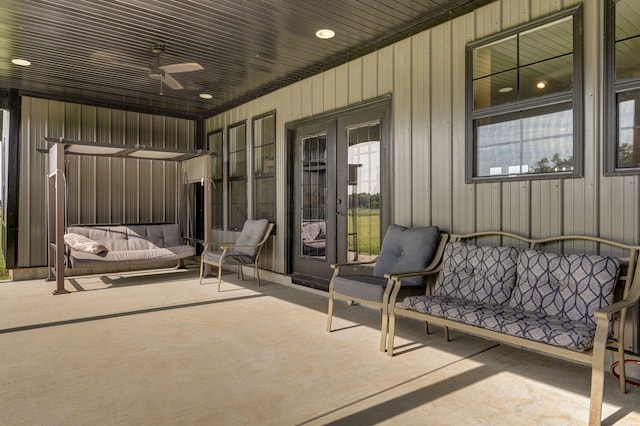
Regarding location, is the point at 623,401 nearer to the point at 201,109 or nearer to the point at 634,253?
the point at 634,253

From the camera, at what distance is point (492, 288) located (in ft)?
10.5

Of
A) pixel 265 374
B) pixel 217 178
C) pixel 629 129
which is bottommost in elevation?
pixel 265 374

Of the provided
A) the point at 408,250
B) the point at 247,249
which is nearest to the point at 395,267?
the point at 408,250

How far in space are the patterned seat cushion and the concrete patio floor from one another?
0.35 metres

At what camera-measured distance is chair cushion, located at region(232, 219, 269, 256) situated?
6.31 meters

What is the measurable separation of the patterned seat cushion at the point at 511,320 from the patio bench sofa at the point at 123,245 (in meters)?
4.61

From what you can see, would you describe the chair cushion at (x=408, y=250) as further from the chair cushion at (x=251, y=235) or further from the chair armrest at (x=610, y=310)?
the chair cushion at (x=251, y=235)

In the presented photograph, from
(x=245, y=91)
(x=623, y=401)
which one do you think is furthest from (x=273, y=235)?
(x=623, y=401)

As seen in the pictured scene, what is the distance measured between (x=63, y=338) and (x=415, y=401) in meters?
2.97

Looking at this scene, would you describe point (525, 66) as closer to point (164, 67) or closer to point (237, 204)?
point (164, 67)

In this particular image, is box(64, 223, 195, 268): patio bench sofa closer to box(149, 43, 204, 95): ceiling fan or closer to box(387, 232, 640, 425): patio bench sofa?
box(149, 43, 204, 95): ceiling fan

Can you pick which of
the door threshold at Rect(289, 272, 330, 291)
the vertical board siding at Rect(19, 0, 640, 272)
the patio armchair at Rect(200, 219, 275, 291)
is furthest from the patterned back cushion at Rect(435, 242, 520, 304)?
the patio armchair at Rect(200, 219, 275, 291)

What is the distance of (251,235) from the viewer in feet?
21.3

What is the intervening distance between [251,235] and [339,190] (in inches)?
70.6
